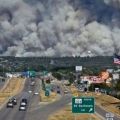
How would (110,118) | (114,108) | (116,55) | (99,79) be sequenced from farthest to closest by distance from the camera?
(99,79)
(114,108)
(116,55)
(110,118)

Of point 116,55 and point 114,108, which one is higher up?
point 116,55

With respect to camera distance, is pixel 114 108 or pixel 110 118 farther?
pixel 114 108

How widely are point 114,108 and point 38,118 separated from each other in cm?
4012

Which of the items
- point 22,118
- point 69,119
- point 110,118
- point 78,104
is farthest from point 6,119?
point 110,118

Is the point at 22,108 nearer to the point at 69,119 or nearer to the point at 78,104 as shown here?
the point at 69,119

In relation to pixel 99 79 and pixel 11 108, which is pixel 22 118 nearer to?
pixel 11 108

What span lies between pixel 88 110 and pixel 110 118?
8463 mm

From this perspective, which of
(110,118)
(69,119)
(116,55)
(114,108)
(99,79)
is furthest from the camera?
(99,79)

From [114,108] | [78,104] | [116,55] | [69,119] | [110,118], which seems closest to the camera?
[110,118]

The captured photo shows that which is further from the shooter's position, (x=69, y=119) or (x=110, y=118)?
(x=69, y=119)

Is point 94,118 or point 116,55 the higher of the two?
point 116,55

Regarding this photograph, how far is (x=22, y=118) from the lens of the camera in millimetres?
128875

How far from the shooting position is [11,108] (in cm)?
16962

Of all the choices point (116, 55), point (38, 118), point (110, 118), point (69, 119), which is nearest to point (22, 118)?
point (38, 118)
